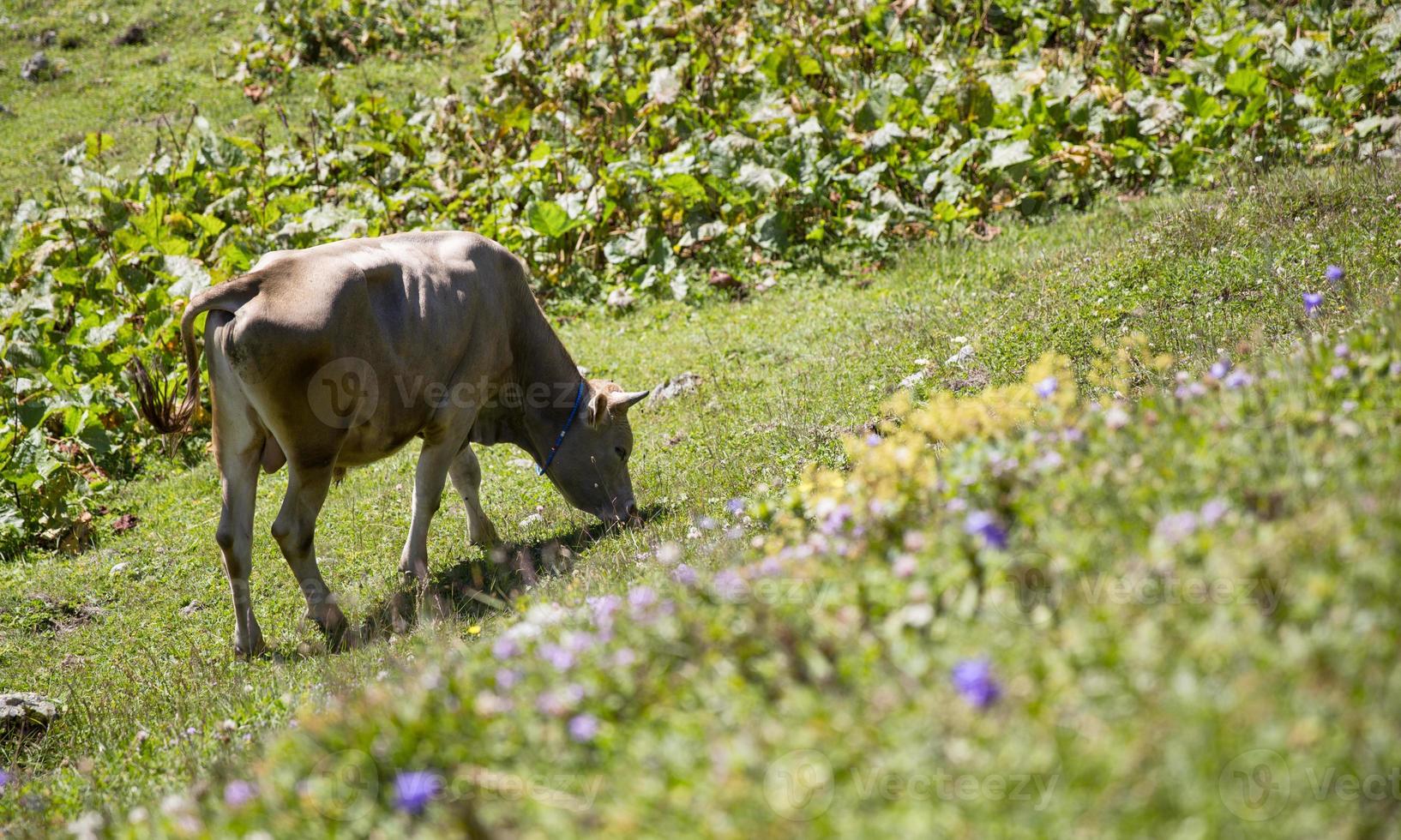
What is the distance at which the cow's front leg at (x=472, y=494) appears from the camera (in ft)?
28.3

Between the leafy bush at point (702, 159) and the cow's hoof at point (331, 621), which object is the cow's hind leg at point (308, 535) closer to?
the cow's hoof at point (331, 621)

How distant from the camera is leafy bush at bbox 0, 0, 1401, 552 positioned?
11953 mm

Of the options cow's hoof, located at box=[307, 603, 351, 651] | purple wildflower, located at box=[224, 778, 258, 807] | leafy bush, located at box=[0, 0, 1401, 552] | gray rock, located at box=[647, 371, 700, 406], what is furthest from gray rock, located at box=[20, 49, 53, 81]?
purple wildflower, located at box=[224, 778, 258, 807]

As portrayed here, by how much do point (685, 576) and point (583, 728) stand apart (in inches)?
57.0

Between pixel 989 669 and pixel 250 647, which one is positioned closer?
pixel 989 669

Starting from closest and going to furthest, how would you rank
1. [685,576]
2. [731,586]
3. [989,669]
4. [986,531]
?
[989,669]
[986,531]
[731,586]
[685,576]

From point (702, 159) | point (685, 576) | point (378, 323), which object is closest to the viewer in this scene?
point (685, 576)

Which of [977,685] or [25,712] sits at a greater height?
[977,685]

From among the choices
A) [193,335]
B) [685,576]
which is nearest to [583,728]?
[685,576]

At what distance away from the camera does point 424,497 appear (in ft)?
26.5

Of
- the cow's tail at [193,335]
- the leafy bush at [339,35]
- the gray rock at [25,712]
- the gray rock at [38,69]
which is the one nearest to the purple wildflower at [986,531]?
the cow's tail at [193,335]

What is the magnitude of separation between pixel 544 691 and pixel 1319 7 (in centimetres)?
1473

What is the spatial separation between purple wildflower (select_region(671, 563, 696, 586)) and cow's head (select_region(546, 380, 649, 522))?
11.9 ft

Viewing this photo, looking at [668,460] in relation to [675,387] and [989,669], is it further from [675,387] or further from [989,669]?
[989,669]
